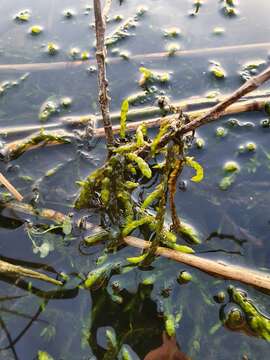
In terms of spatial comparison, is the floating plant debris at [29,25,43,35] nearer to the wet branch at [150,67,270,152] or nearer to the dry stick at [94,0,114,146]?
the dry stick at [94,0,114,146]

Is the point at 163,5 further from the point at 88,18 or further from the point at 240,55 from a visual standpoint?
the point at 240,55

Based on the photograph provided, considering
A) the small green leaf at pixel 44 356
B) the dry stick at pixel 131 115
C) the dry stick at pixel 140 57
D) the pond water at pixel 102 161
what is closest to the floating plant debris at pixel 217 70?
the pond water at pixel 102 161

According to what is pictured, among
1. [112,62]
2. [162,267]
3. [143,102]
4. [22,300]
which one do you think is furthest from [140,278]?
[112,62]

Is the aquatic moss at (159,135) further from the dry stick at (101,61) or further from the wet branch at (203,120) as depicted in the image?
the dry stick at (101,61)

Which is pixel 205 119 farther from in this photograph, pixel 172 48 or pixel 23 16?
pixel 23 16

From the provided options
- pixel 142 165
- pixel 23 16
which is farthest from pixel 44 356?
pixel 23 16
